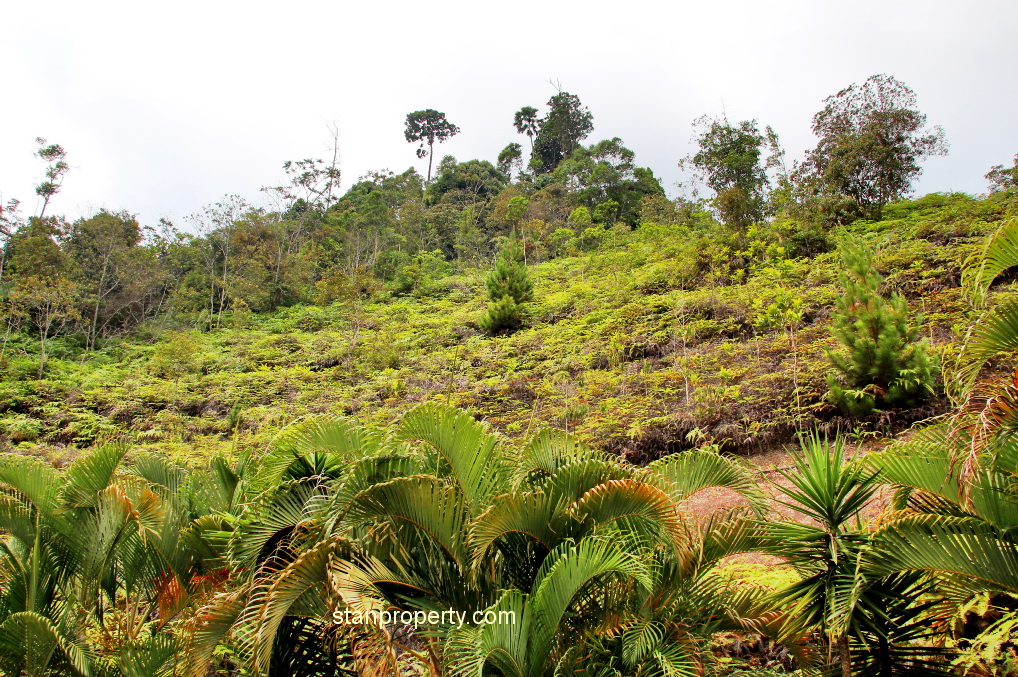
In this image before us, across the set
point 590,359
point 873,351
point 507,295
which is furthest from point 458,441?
point 507,295

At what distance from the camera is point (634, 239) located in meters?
21.5

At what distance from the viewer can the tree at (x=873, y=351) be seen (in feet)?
22.8

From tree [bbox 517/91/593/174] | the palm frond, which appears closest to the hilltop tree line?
tree [bbox 517/91/593/174]

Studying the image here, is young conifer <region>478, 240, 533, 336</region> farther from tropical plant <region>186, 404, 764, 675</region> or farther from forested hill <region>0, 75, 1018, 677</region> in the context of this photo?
tropical plant <region>186, 404, 764, 675</region>

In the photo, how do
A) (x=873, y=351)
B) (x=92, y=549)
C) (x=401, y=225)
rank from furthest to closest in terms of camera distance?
(x=401, y=225) < (x=873, y=351) < (x=92, y=549)

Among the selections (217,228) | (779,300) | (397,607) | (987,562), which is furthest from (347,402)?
(217,228)

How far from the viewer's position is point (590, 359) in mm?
11859

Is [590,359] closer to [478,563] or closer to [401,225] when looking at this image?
[478,563]

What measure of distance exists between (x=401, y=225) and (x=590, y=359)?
71.8ft

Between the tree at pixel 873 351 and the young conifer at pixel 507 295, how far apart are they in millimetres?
9534

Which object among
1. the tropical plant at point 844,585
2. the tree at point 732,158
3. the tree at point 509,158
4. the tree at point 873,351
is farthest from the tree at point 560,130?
the tropical plant at point 844,585

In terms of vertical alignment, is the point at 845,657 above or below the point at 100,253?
below

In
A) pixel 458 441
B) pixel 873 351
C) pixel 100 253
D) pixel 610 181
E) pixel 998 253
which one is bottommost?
pixel 458 441

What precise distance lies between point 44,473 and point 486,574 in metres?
4.03
